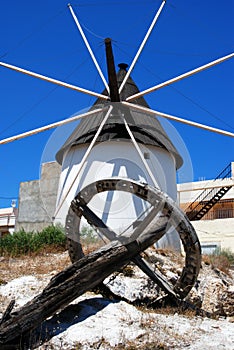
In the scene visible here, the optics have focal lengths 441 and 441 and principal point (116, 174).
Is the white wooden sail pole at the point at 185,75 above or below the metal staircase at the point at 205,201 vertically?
above

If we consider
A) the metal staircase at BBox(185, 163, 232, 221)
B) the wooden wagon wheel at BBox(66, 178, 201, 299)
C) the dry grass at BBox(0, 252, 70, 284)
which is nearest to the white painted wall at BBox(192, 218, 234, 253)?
the metal staircase at BBox(185, 163, 232, 221)

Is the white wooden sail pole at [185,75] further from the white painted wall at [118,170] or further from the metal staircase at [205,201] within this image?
the metal staircase at [205,201]

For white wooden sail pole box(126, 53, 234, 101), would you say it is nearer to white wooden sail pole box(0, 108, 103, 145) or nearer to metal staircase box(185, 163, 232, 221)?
white wooden sail pole box(0, 108, 103, 145)

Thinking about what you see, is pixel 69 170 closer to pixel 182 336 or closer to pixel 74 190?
pixel 74 190

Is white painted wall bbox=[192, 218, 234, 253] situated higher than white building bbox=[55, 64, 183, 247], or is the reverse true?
white building bbox=[55, 64, 183, 247]

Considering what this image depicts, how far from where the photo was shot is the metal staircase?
79.4ft

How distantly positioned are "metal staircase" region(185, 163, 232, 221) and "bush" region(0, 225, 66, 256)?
11.5m

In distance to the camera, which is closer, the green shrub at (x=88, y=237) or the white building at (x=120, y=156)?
the green shrub at (x=88, y=237)

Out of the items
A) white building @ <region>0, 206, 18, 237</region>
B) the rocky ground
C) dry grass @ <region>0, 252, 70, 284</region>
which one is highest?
white building @ <region>0, 206, 18, 237</region>

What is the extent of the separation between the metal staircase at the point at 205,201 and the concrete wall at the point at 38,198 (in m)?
7.70

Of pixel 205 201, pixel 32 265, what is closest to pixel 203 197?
pixel 205 201

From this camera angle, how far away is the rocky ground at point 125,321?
572 cm

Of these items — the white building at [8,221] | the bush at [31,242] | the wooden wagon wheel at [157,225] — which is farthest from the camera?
the white building at [8,221]

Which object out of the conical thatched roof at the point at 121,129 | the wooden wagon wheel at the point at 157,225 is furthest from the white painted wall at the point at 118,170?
the wooden wagon wheel at the point at 157,225
